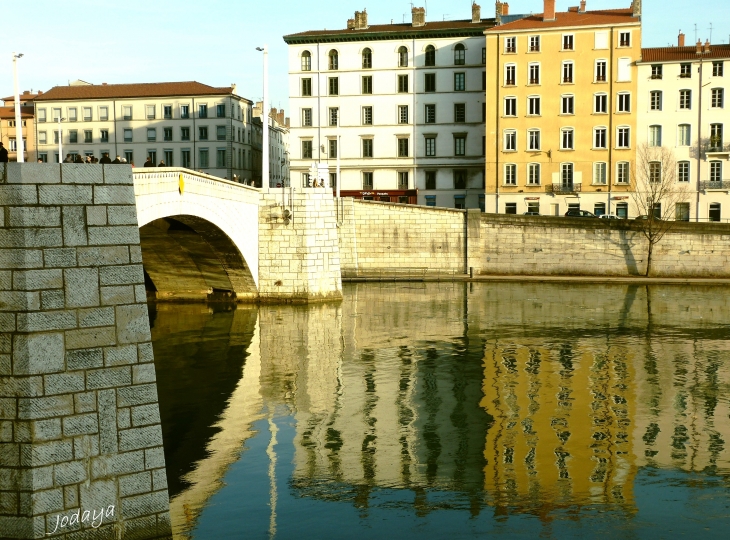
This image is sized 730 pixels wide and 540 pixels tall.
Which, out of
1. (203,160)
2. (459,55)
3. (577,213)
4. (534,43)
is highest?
(459,55)

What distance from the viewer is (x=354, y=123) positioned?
6334 cm

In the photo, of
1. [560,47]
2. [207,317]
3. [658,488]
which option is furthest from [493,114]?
[658,488]

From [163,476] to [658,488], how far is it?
8.71 m

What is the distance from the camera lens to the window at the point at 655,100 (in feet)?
182

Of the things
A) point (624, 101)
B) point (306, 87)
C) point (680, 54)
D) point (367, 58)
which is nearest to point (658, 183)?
point (624, 101)

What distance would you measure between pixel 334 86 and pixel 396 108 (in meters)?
4.51

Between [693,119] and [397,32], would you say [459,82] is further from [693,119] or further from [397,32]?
[693,119]

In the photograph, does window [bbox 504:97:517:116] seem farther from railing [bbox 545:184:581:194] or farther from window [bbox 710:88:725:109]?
window [bbox 710:88:725:109]

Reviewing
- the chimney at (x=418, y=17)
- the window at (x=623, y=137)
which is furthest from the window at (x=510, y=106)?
the chimney at (x=418, y=17)

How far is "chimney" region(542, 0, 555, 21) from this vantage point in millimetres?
57625

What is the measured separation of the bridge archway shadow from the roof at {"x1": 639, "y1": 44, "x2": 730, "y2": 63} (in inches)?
1187

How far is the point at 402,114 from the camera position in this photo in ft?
207

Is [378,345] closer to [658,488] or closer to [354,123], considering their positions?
[658,488]

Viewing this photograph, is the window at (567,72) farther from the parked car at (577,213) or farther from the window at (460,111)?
the parked car at (577,213)
